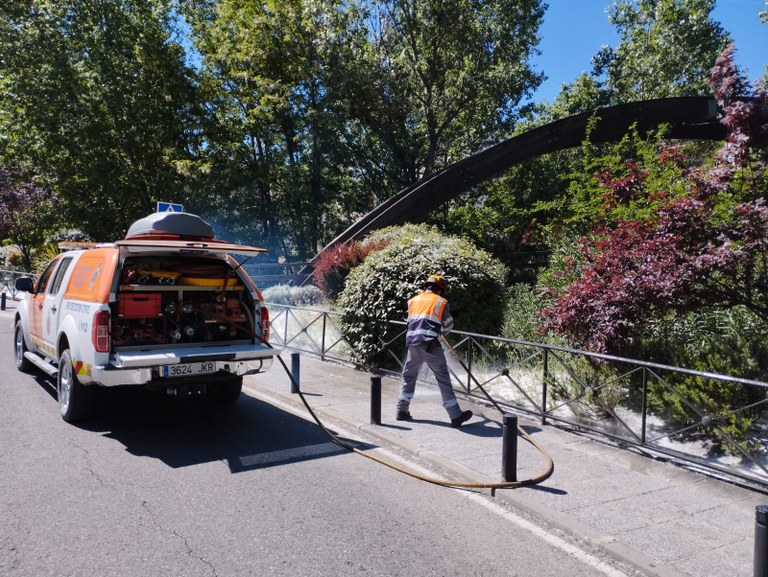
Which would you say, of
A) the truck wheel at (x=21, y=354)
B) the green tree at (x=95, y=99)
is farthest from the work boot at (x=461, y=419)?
the green tree at (x=95, y=99)

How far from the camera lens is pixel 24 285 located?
861cm

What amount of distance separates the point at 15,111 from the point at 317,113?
1143cm

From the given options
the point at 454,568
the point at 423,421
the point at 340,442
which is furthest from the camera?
the point at 423,421

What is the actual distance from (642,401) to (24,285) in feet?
26.5

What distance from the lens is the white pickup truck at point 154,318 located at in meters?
6.33

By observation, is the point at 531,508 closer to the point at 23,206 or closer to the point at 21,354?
the point at 21,354

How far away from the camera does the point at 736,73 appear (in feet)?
22.6

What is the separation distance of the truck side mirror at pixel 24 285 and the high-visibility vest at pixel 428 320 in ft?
17.1

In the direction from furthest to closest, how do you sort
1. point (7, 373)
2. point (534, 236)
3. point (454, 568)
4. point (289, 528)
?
1. point (534, 236)
2. point (7, 373)
3. point (289, 528)
4. point (454, 568)

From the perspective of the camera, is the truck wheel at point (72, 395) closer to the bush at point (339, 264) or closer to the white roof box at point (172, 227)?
the white roof box at point (172, 227)

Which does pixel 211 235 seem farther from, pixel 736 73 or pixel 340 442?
pixel 736 73

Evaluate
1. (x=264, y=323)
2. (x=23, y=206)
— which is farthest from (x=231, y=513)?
(x=23, y=206)

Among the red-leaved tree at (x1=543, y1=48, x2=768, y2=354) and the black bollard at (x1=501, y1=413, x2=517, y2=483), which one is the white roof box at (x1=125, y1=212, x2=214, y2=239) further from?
the black bollard at (x1=501, y1=413, x2=517, y2=483)

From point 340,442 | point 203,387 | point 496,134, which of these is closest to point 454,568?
point 340,442
